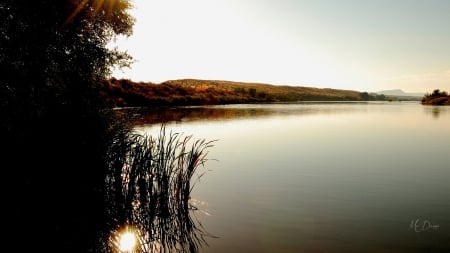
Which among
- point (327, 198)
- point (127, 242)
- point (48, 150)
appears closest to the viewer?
point (127, 242)

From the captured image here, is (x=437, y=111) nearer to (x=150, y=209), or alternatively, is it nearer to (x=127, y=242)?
(x=150, y=209)

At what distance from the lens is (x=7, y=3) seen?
17078mm

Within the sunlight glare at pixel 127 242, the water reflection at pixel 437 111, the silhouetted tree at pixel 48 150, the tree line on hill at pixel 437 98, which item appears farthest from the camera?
the tree line on hill at pixel 437 98

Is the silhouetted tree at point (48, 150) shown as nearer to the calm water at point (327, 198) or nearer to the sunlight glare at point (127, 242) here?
the sunlight glare at point (127, 242)

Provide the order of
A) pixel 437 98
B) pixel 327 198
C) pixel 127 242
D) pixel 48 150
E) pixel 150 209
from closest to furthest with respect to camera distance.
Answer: pixel 127 242 < pixel 48 150 < pixel 150 209 < pixel 327 198 < pixel 437 98

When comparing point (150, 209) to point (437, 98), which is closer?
point (150, 209)

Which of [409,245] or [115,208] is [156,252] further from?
[409,245]

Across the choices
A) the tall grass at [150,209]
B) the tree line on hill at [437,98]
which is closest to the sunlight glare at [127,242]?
the tall grass at [150,209]

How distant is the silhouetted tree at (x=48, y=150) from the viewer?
9734mm

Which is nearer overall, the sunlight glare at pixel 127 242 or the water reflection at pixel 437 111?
the sunlight glare at pixel 127 242

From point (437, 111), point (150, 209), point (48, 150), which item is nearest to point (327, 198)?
point (150, 209)

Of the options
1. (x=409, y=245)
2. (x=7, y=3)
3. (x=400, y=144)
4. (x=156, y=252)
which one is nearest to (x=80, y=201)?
(x=156, y=252)

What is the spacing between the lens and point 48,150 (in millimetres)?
10953

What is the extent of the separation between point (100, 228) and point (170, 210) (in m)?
2.63
